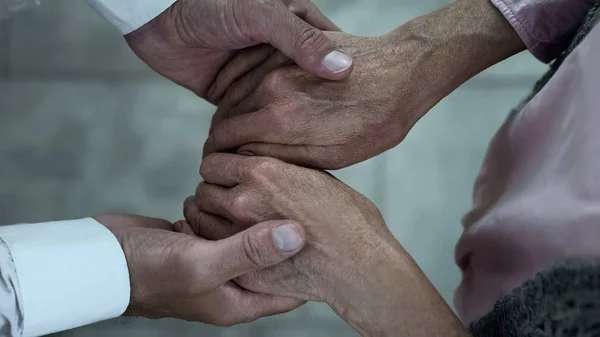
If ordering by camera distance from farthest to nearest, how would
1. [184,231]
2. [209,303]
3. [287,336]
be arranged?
[287,336], [184,231], [209,303]

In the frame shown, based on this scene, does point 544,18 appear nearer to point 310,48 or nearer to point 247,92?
point 310,48

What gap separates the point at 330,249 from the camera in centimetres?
76

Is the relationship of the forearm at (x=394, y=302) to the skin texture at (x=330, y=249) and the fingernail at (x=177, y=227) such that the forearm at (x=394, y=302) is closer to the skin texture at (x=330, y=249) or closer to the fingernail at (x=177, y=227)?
the skin texture at (x=330, y=249)

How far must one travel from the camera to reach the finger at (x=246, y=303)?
0.82m

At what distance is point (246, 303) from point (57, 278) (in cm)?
25

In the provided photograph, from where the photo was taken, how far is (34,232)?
78cm

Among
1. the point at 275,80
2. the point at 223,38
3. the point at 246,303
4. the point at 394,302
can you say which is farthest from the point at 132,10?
the point at 394,302

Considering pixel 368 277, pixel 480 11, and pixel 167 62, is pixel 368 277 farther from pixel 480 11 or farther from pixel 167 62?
pixel 167 62

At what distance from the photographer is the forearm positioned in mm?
671

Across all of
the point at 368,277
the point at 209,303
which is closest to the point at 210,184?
the point at 209,303

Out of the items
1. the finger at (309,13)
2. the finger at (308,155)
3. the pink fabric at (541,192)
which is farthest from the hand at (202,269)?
the finger at (309,13)

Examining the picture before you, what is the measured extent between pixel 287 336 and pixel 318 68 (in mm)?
656

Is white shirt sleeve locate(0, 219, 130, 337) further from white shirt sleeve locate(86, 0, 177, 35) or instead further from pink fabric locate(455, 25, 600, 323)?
pink fabric locate(455, 25, 600, 323)

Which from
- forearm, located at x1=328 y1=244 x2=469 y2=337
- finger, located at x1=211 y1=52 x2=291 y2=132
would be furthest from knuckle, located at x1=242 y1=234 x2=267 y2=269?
finger, located at x1=211 y1=52 x2=291 y2=132
